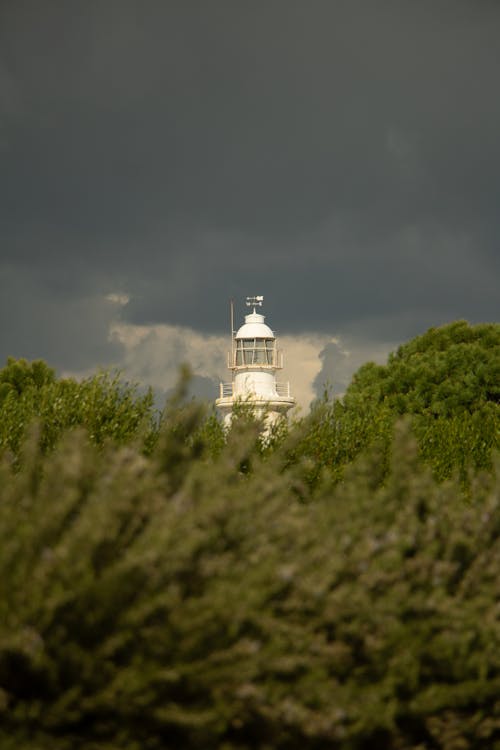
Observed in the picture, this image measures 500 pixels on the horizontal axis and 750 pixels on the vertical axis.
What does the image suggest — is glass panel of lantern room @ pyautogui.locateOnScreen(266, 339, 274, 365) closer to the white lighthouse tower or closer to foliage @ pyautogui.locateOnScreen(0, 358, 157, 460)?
the white lighthouse tower

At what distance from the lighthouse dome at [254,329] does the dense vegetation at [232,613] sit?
169 feet

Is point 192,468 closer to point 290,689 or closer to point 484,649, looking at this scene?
point 290,689

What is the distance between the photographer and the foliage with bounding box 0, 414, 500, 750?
219 inches

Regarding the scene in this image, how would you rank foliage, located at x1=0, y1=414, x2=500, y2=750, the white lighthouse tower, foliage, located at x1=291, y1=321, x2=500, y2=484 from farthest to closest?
Result: the white lighthouse tower, foliage, located at x1=291, y1=321, x2=500, y2=484, foliage, located at x1=0, y1=414, x2=500, y2=750

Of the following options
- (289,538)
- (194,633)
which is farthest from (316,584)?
(194,633)

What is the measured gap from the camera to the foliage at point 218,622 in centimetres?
556

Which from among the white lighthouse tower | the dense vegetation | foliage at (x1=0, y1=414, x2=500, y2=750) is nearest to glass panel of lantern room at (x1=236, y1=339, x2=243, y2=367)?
the white lighthouse tower

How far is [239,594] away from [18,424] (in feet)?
38.8

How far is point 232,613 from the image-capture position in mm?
5781

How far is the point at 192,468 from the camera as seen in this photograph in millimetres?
7125

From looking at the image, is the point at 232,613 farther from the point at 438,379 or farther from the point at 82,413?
the point at 438,379

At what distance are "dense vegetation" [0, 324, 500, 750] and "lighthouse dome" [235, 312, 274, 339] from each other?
5152cm

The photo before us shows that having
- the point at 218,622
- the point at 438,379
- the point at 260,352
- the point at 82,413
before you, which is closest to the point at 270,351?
the point at 260,352

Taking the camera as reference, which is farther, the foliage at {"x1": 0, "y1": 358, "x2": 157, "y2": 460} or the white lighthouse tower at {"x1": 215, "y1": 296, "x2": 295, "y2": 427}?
the white lighthouse tower at {"x1": 215, "y1": 296, "x2": 295, "y2": 427}
